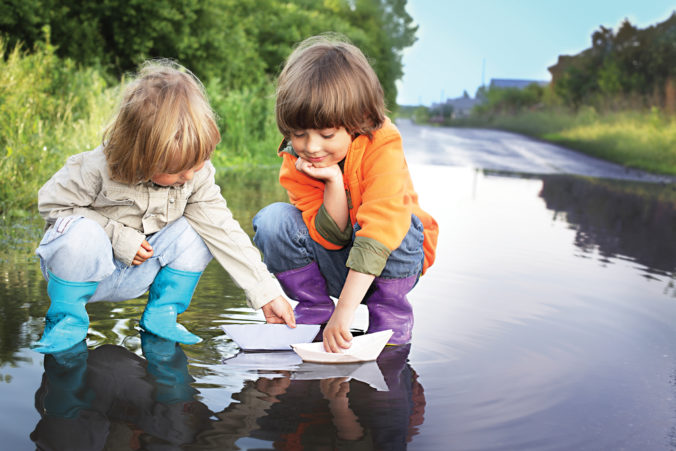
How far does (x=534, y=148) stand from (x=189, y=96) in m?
15.5

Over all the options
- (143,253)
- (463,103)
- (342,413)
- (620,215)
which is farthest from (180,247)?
(463,103)

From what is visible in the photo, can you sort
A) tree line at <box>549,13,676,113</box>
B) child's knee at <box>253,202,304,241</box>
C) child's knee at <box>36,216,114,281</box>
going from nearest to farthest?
child's knee at <box>36,216,114,281</box>, child's knee at <box>253,202,304,241</box>, tree line at <box>549,13,676,113</box>

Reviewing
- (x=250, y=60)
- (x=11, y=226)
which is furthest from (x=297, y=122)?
(x=250, y=60)

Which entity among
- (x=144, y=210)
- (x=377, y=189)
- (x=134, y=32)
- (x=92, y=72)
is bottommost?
(x=144, y=210)

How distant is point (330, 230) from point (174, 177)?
1.93ft

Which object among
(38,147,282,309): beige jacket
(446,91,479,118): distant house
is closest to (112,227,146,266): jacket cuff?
(38,147,282,309): beige jacket

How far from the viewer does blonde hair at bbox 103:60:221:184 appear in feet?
7.09

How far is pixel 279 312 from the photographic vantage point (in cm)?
251

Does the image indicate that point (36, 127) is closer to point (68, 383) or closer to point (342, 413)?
point (68, 383)

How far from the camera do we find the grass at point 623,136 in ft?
44.0

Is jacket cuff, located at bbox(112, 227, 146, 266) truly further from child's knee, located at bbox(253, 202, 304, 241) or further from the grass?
the grass

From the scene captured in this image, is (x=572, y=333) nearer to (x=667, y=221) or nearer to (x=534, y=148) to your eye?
(x=667, y=221)

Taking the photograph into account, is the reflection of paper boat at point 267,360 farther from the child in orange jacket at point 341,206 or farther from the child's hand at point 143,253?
the child's hand at point 143,253

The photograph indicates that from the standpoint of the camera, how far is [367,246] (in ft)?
7.41
